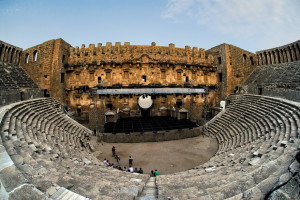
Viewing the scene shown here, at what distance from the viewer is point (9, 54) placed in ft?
62.2

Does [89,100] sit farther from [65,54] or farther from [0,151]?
[0,151]

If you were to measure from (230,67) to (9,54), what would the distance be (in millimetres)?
30019

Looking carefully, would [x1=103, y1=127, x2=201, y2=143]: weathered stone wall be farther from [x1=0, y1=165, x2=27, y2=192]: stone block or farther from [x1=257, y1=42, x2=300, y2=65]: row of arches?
[x1=257, y1=42, x2=300, y2=65]: row of arches

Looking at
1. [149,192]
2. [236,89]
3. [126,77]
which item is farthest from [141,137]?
[236,89]

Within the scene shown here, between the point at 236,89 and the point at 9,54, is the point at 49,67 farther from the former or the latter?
the point at 236,89

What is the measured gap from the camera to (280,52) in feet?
75.0

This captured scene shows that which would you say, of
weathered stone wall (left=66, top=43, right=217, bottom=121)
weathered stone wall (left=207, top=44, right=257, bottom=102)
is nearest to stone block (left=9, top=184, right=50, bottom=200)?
weathered stone wall (left=66, top=43, right=217, bottom=121)

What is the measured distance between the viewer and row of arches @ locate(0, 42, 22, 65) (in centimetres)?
1789

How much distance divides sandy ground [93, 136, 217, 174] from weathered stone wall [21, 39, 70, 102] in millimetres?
9614

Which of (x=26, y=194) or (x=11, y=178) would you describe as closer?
(x=26, y=194)

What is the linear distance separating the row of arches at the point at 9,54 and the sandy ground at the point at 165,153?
1479 cm

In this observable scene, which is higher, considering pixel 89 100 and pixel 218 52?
pixel 218 52

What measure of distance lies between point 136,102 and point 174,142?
8.89m

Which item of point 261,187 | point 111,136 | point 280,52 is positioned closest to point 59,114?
point 111,136
